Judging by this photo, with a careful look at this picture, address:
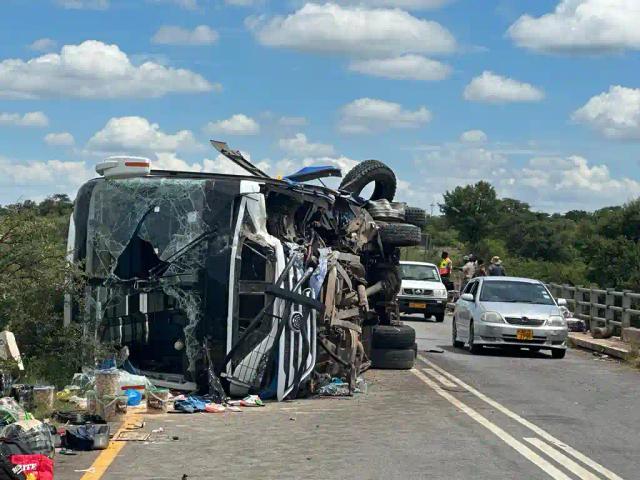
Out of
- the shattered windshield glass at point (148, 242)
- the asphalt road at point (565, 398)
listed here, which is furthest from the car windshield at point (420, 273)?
the shattered windshield glass at point (148, 242)

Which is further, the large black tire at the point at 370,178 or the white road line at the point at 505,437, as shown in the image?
the large black tire at the point at 370,178

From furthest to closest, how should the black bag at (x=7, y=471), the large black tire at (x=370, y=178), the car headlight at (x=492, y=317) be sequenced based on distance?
the car headlight at (x=492, y=317) < the large black tire at (x=370, y=178) < the black bag at (x=7, y=471)

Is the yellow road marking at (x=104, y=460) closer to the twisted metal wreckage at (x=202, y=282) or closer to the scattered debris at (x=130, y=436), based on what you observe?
the scattered debris at (x=130, y=436)

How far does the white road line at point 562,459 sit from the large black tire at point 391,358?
6707 millimetres

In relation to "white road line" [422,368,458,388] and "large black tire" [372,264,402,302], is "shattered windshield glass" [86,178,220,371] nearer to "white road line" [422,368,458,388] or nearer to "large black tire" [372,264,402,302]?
"white road line" [422,368,458,388]

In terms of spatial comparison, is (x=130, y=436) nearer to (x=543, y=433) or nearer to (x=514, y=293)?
(x=543, y=433)

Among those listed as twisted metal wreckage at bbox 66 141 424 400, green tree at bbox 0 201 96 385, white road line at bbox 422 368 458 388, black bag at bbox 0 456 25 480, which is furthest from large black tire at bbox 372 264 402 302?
black bag at bbox 0 456 25 480

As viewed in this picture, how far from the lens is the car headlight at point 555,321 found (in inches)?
827

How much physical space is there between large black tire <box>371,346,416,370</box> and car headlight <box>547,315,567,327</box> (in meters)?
4.66

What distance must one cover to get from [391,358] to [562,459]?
25.7 feet

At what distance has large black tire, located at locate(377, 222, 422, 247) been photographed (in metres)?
17.0

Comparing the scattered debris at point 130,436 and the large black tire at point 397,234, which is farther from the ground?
the large black tire at point 397,234

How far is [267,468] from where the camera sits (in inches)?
346

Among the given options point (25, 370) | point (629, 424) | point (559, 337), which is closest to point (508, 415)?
point (629, 424)
